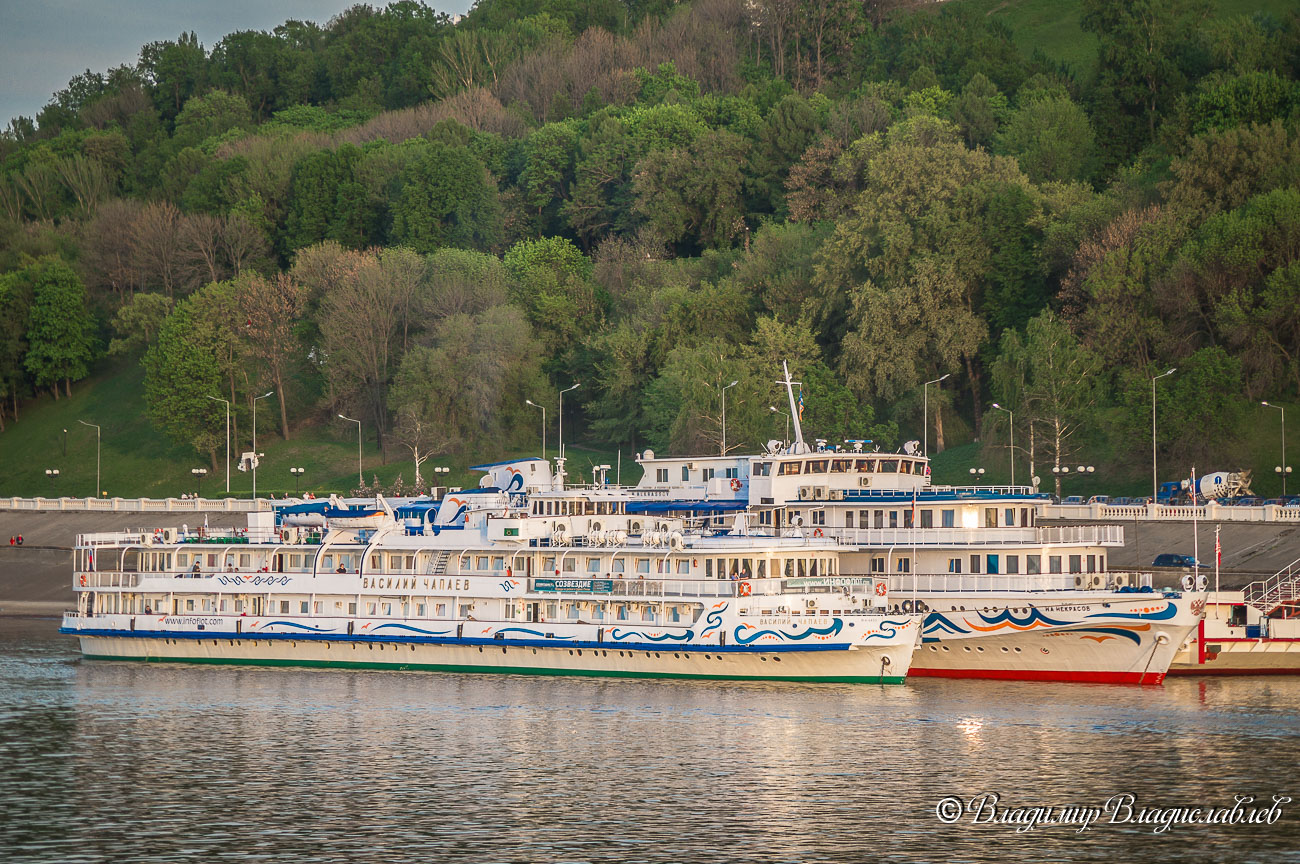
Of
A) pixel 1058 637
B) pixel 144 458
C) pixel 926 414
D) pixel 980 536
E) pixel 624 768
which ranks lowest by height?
pixel 624 768

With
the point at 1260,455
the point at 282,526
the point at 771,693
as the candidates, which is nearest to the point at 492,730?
the point at 771,693

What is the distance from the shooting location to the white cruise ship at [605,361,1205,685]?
63969 millimetres

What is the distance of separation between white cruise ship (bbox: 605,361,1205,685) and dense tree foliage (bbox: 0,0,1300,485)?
130 feet

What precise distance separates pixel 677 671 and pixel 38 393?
4939 inches

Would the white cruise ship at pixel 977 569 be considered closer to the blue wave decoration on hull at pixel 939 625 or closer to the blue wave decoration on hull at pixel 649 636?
the blue wave decoration on hull at pixel 939 625

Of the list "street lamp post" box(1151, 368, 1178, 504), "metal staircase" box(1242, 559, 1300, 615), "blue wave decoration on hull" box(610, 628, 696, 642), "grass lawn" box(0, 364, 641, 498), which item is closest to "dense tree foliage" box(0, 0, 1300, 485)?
"street lamp post" box(1151, 368, 1178, 504)

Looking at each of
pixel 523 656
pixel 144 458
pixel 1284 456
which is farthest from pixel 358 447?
pixel 523 656

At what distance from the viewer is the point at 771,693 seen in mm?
61094

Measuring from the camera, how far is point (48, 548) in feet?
364

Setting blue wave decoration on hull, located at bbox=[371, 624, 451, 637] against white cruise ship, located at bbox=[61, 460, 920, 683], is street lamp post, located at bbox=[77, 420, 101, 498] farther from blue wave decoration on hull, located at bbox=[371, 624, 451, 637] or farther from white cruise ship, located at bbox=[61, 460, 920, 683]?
blue wave decoration on hull, located at bbox=[371, 624, 451, 637]

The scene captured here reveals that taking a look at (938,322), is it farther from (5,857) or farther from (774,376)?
(5,857)

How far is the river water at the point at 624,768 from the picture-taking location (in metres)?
40.1

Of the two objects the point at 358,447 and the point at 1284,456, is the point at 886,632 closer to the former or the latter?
the point at 1284,456

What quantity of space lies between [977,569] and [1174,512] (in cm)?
2773
